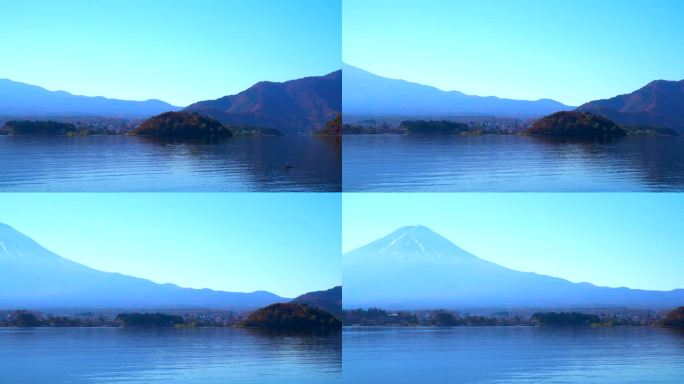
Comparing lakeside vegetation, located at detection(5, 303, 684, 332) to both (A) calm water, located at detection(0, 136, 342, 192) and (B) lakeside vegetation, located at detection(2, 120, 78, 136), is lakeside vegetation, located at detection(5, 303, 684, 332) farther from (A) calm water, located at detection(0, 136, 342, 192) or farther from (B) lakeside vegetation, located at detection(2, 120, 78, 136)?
(B) lakeside vegetation, located at detection(2, 120, 78, 136)

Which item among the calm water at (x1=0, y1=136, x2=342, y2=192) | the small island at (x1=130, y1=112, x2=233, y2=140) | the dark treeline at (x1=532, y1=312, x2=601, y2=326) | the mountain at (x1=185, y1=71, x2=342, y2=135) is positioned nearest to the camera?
the calm water at (x1=0, y1=136, x2=342, y2=192)

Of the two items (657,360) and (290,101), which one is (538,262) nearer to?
(657,360)

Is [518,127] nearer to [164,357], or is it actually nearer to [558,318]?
[558,318]

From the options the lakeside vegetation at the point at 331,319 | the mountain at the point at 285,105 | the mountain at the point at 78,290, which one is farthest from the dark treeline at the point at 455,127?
the mountain at the point at 78,290

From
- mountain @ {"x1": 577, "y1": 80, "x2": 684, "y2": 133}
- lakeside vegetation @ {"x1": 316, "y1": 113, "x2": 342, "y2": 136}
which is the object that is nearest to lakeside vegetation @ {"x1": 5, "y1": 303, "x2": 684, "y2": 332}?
lakeside vegetation @ {"x1": 316, "y1": 113, "x2": 342, "y2": 136}

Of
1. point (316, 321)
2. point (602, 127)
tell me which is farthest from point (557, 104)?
point (316, 321)
